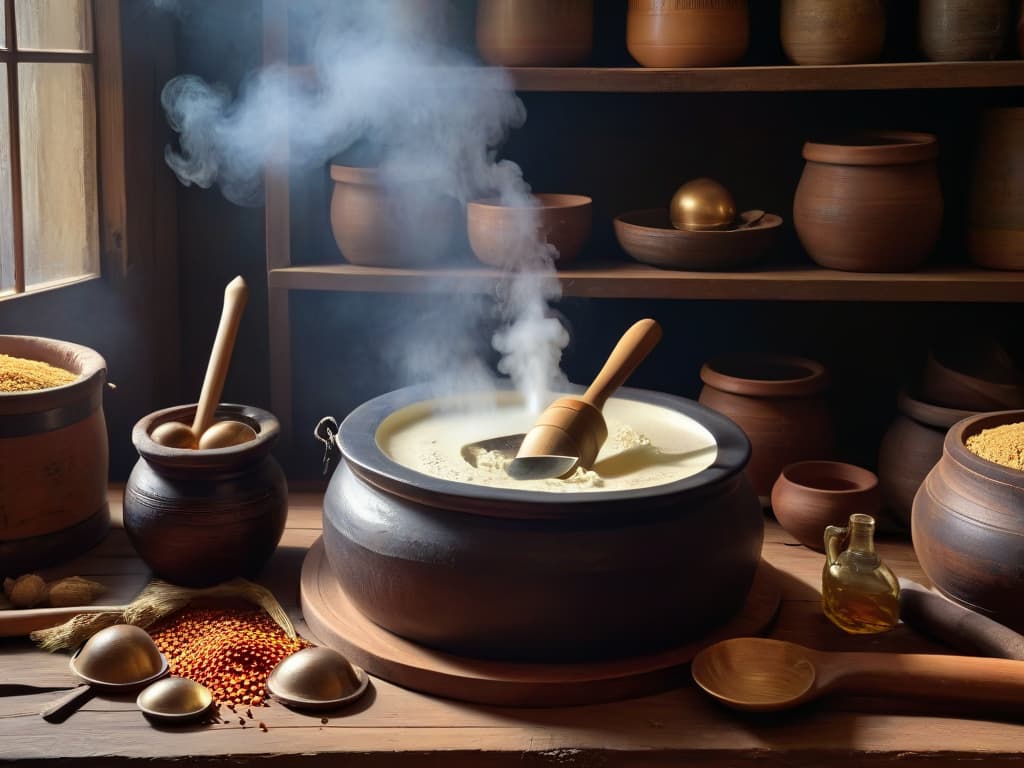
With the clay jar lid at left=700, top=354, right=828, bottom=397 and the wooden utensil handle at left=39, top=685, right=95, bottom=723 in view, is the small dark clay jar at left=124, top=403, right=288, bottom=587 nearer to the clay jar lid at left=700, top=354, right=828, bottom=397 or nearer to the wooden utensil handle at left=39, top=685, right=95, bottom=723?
the wooden utensil handle at left=39, top=685, right=95, bottom=723

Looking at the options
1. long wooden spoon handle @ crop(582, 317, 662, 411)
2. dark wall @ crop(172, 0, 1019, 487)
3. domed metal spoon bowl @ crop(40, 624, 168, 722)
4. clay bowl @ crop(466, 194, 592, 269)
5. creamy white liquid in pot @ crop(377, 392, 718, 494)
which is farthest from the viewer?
dark wall @ crop(172, 0, 1019, 487)

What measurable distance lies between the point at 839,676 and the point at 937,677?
4.4 inches

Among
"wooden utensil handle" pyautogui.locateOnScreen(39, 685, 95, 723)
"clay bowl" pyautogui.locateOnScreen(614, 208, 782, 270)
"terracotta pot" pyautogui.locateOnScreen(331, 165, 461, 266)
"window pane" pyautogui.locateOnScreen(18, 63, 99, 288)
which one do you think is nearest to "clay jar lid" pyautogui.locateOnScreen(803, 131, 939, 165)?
"clay bowl" pyautogui.locateOnScreen(614, 208, 782, 270)

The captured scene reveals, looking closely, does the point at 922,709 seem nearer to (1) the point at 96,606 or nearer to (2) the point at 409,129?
(1) the point at 96,606

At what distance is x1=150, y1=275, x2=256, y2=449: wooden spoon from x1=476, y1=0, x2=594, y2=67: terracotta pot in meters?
0.57

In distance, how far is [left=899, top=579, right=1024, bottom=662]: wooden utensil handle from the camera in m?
1.46

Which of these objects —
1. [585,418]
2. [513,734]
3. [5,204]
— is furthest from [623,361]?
[5,204]

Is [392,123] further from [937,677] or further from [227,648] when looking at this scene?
[937,677]

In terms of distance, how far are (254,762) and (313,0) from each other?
→ 1.28 m

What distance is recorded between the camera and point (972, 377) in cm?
190

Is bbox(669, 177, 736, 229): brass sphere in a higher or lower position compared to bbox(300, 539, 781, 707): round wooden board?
higher

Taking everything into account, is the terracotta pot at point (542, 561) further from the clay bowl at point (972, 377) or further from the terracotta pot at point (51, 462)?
the clay bowl at point (972, 377)

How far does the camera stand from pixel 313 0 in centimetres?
200

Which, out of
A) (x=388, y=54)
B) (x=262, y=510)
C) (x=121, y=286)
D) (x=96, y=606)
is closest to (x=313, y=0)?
(x=388, y=54)
